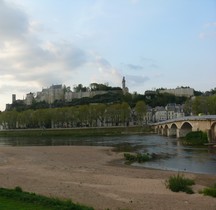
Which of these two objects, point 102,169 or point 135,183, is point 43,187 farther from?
point 102,169

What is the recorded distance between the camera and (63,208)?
1458 cm

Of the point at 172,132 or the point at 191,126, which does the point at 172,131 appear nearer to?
the point at 172,132

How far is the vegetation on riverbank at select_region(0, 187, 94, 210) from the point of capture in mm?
14484

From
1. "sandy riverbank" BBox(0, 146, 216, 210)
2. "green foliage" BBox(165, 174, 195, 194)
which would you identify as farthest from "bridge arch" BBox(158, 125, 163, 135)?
"green foliage" BBox(165, 174, 195, 194)

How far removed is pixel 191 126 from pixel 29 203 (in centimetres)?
6716

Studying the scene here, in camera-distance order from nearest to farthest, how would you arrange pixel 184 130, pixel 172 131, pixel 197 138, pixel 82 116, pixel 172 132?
pixel 197 138
pixel 184 130
pixel 172 132
pixel 172 131
pixel 82 116

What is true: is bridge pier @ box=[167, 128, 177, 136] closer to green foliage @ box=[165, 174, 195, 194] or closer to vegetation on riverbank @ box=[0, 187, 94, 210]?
green foliage @ box=[165, 174, 195, 194]

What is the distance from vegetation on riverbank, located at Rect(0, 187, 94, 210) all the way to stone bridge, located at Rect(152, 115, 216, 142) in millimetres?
48252

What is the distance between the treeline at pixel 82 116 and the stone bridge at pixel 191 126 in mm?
30036

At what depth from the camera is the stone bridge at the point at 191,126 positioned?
61625 mm

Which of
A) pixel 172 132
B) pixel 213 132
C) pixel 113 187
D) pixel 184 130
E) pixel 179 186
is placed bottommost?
pixel 113 187

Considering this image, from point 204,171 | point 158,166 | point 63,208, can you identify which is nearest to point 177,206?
point 63,208

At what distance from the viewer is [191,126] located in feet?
260

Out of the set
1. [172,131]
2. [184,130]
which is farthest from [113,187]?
[172,131]
